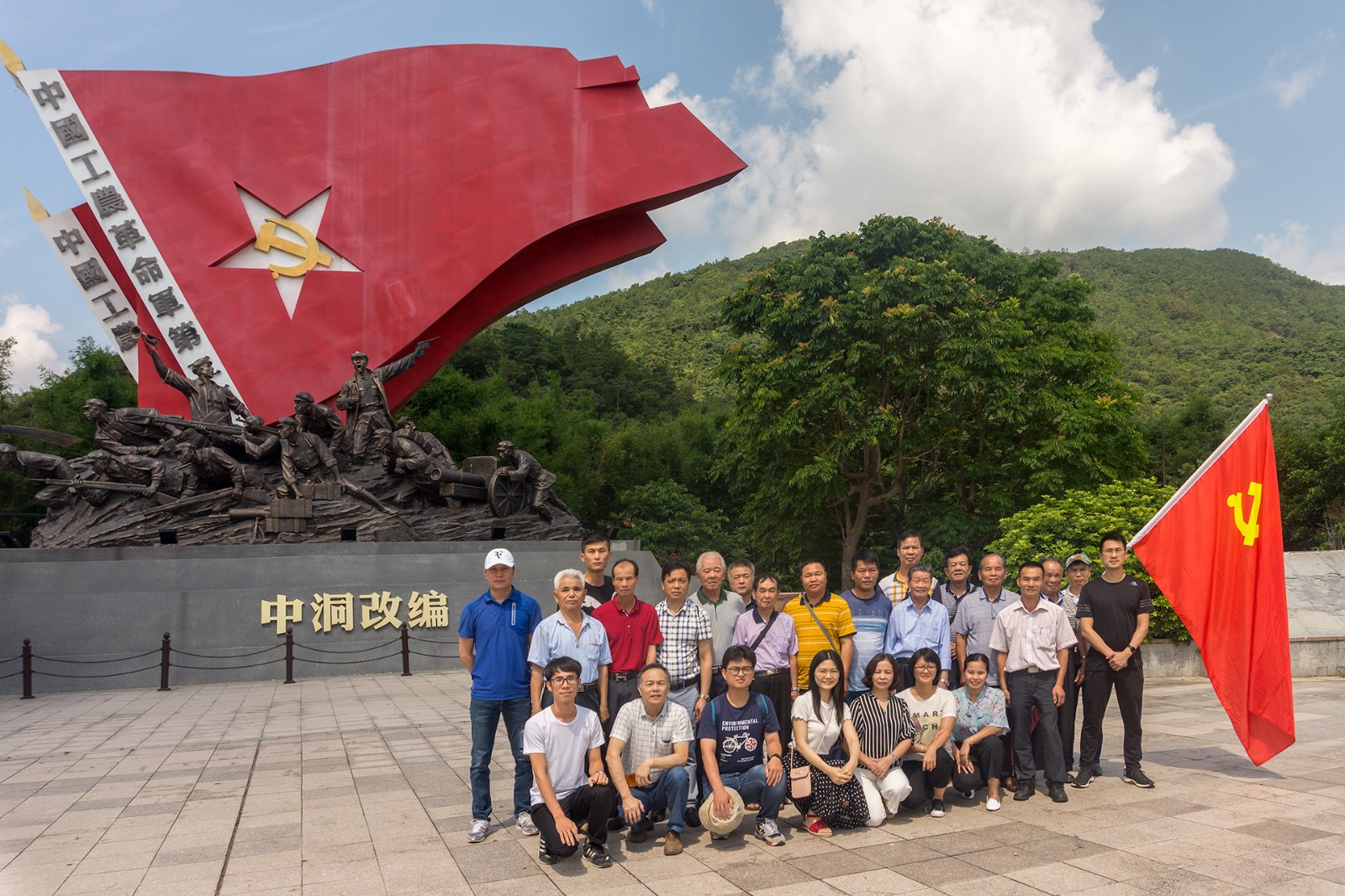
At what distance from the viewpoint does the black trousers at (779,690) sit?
12.2 ft

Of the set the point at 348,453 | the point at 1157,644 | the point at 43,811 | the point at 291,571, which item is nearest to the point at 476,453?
the point at 348,453

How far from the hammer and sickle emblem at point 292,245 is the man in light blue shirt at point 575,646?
9.41m

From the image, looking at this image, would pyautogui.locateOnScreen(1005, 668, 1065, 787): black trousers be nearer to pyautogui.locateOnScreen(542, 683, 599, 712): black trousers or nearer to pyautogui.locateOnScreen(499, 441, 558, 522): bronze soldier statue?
pyautogui.locateOnScreen(542, 683, 599, 712): black trousers

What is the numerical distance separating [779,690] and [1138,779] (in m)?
1.67

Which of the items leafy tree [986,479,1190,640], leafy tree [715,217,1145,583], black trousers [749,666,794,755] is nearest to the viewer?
black trousers [749,666,794,755]

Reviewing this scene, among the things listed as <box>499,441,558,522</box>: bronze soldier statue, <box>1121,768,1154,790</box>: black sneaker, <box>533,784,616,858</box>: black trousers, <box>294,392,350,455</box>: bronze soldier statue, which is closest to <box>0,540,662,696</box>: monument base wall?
<box>499,441,558,522</box>: bronze soldier statue

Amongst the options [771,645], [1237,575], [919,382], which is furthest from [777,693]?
[919,382]

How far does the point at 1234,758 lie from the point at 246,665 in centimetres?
760

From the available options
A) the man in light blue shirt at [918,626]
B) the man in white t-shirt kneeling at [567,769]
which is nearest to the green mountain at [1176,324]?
the man in light blue shirt at [918,626]

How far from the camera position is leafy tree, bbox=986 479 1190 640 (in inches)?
332

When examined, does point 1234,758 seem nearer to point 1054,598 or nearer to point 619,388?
point 1054,598

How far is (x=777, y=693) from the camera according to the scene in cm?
374

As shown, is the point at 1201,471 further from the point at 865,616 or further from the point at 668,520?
the point at 668,520

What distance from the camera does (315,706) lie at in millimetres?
6746
